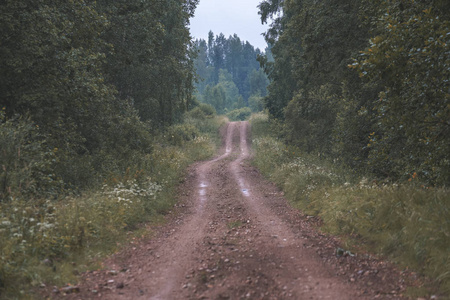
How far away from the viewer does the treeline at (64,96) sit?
8.96m

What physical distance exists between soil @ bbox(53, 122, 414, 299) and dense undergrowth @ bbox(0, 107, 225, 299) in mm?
489

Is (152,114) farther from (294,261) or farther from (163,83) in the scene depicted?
(294,261)

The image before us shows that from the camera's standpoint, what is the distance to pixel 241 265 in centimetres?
617

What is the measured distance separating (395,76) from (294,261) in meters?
4.53

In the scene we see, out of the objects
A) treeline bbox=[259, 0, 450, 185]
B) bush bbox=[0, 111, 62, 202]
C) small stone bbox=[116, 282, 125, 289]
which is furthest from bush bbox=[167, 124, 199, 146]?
small stone bbox=[116, 282, 125, 289]

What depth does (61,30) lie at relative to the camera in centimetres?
1174

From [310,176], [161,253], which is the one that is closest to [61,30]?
[161,253]

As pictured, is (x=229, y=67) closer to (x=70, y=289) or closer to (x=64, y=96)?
(x=64, y=96)

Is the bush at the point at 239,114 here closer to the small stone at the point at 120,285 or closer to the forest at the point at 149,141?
the forest at the point at 149,141

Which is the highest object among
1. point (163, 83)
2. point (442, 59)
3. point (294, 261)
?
point (163, 83)

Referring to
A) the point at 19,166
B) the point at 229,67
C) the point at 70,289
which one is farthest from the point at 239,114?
the point at 70,289

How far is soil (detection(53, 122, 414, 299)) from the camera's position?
17.1 ft

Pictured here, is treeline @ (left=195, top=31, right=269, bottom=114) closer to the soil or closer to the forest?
the forest

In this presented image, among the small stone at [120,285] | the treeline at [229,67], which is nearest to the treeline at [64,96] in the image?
the small stone at [120,285]
